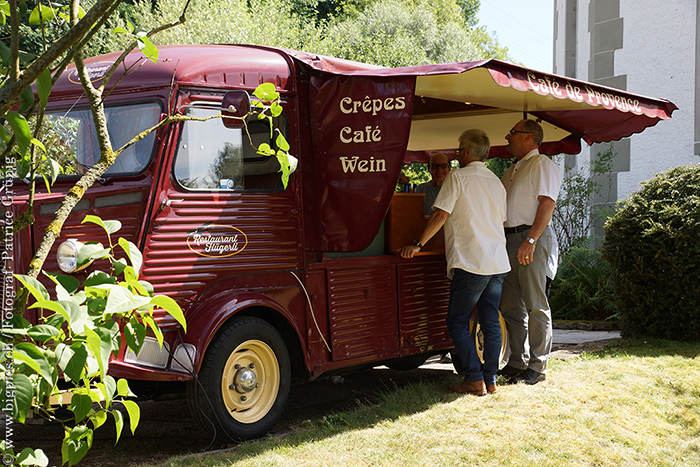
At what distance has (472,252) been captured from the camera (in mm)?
5820

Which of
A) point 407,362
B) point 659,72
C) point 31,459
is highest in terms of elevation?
point 659,72

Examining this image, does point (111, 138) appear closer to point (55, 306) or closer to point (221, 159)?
point (221, 159)

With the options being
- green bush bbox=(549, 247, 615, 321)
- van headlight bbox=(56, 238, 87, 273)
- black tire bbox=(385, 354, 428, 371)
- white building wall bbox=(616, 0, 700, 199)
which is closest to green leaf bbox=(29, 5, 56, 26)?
van headlight bbox=(56, 238, 87, 273)

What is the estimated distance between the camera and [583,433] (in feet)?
16.0

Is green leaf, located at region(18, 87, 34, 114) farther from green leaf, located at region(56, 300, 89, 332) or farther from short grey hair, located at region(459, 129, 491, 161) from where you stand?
short grey hair, located at region(459, 129, 491, 161)

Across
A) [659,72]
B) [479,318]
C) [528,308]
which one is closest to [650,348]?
[528,308]

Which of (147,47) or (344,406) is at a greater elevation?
(147,47)

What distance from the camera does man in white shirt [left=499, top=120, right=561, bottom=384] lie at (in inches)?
246

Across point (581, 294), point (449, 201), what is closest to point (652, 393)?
point (449, 201)

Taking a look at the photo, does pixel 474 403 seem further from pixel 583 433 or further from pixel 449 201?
pixel 449 201

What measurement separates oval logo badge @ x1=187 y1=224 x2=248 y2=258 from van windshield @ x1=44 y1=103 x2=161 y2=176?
547 millimetres

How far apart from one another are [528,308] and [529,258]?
0.49 meters

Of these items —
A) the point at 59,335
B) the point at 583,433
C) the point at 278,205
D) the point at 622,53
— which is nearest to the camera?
the point at 59,335

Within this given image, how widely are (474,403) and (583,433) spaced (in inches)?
35.6
